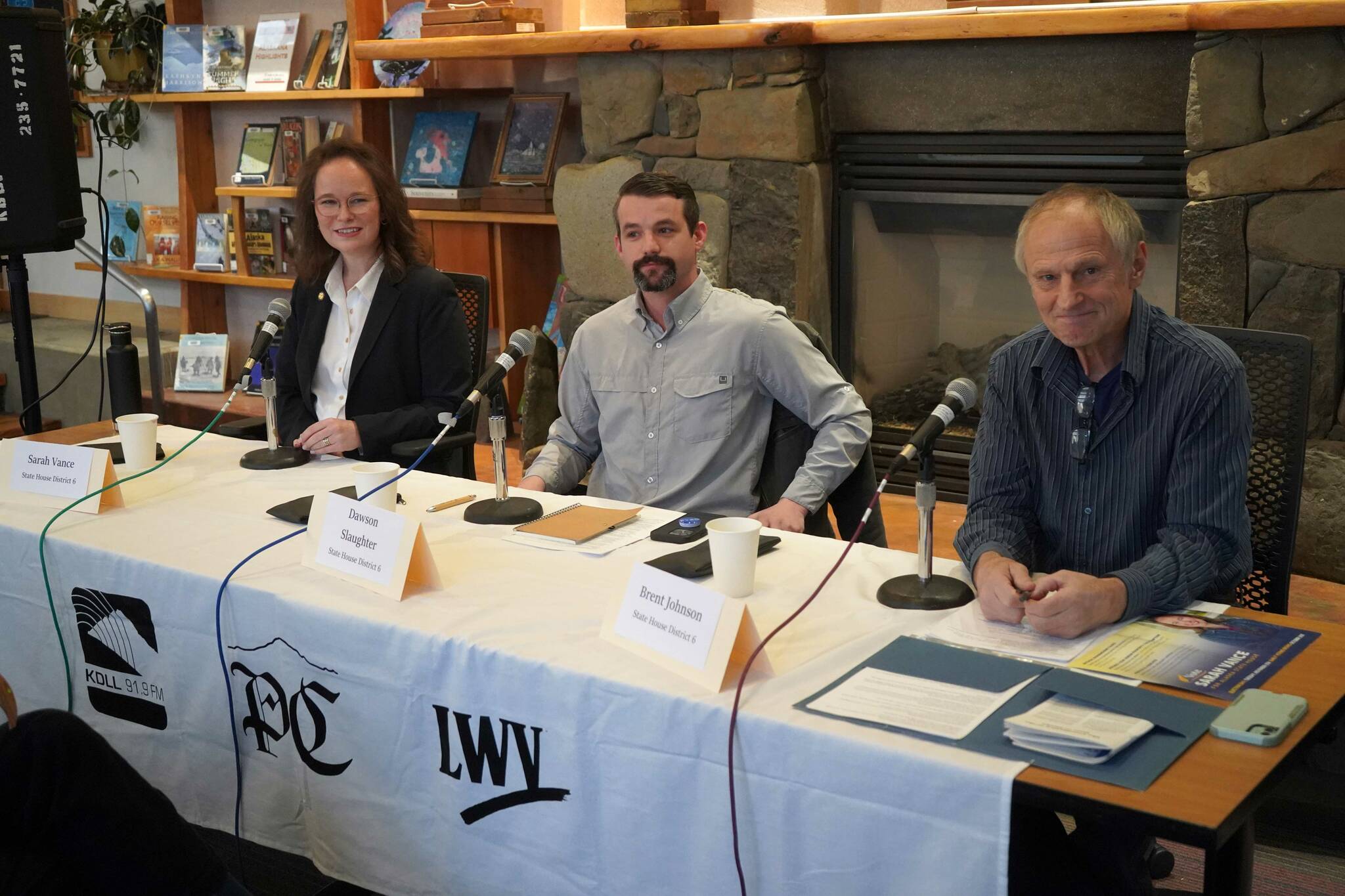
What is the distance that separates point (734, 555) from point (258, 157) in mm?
4349

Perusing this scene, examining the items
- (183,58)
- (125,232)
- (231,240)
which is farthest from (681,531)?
(125,232)

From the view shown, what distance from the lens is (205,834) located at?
7.83 ft

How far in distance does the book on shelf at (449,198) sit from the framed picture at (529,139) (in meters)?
0.11

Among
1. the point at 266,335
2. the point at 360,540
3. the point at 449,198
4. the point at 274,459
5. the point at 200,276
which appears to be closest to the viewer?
the point at 360,540

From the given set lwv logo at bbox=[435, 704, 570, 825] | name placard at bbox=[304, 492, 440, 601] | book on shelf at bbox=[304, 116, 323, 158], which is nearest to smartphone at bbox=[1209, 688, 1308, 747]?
lwv logo at bbox=[435, 704, 570, 825]

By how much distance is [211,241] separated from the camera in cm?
564

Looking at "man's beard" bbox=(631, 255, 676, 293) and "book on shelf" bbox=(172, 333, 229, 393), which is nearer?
"man's beard" bbox=(631, 255, 676, 293)

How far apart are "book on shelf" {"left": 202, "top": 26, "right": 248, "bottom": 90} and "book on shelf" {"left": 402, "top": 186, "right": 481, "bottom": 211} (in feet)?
3.80

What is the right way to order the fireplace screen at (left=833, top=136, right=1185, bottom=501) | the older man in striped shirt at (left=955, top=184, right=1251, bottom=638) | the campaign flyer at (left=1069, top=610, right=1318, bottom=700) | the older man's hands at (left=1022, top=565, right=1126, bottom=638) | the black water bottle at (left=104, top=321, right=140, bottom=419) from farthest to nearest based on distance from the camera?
the fireplace screen at (left=833, top=136, right=1185, bottom=501)
the black water bottle at (left=104, top=321, right=140, bottom=419)
the older man in striped shirt at (left=955, top=184, right=1251, bottom=638)
the older man's hands at (left=1022, top=565, right=1126, bottom=638)
the campaign flyer at (left=1069, top=610, right=1318, bottom=700)

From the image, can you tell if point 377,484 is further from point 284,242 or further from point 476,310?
point 284,242

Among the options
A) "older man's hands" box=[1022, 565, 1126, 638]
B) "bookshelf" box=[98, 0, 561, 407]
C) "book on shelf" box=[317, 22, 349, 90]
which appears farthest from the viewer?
"book on shelf" box=[317, 22, 349, 90]

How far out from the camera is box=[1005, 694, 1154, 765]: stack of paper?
1.27 metres

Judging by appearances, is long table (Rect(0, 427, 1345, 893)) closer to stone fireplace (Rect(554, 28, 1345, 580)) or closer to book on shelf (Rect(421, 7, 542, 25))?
stone fireplace (Rect(554, 28, 1345, 580))

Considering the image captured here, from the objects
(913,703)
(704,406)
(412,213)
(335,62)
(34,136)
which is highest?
(335,62)
